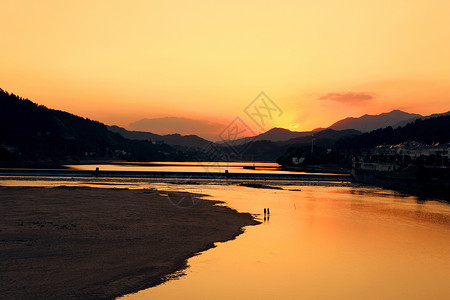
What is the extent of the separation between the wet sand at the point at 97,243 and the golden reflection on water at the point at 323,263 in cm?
154

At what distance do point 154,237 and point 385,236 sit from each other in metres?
17.3

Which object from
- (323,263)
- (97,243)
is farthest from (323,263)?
(97,243)

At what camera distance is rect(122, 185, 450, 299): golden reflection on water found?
16438mm

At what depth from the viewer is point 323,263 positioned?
2142 cm

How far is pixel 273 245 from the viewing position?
25.3 metres

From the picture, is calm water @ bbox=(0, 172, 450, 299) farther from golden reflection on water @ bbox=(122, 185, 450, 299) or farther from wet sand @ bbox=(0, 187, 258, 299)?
wet sand @ bbox=(0, 187, 258, 299)

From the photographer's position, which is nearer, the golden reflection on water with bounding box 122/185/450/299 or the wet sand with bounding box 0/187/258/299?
the wet sand with bounding box 0/187/258/299

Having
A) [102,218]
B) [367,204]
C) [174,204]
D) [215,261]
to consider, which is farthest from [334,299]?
[367,204]

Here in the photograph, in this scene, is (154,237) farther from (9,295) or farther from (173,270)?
(9,295)

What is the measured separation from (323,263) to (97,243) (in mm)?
12723

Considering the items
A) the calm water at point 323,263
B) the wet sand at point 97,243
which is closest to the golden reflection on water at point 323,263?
the calm water at point 323,263

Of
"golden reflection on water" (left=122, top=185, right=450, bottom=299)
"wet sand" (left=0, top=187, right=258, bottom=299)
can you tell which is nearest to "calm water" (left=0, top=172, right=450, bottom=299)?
"golden reflection on water" (left=122, top=185, right=450, bottom=299)

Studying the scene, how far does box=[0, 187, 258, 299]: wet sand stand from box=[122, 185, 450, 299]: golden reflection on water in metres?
1.54

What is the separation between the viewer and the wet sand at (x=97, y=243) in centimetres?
1524
